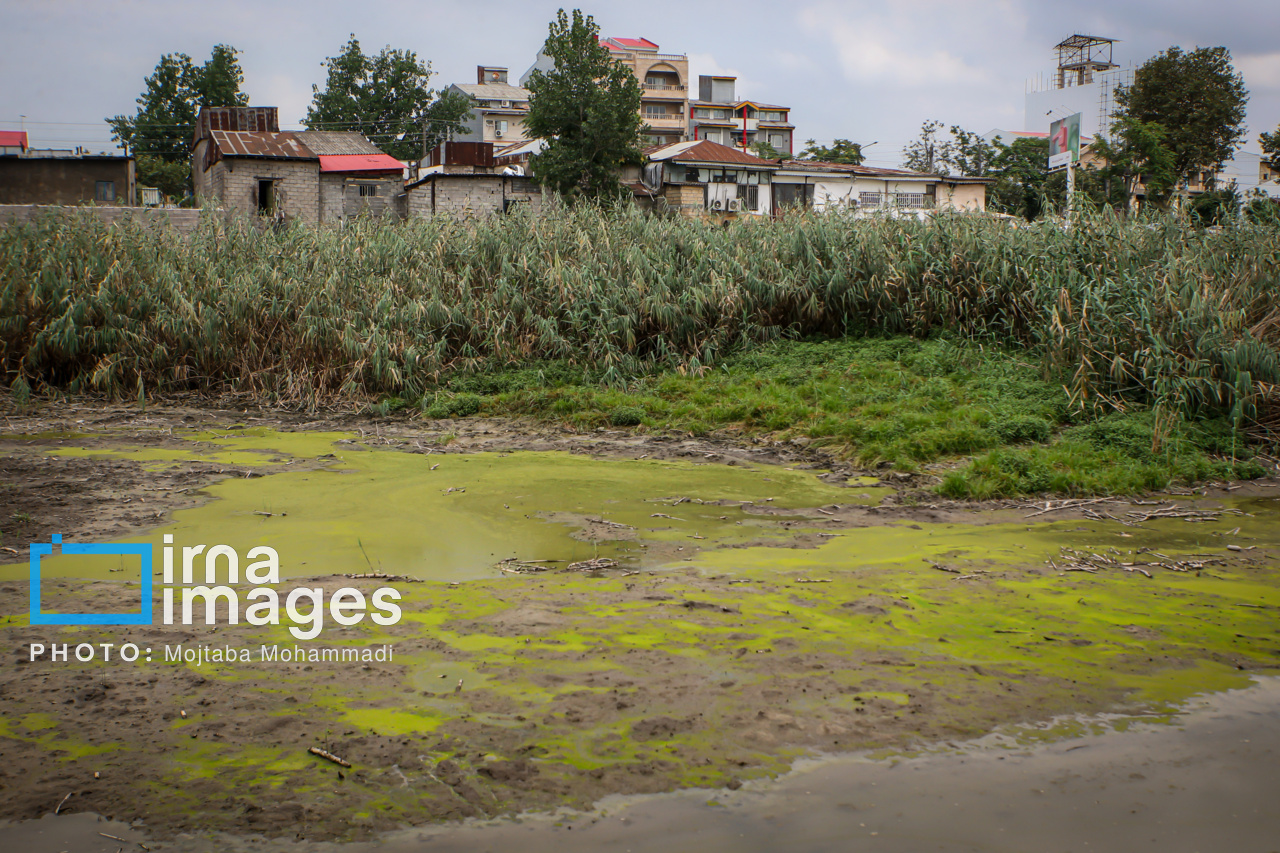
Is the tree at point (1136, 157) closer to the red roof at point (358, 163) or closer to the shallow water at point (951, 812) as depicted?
the red roof at point (358, 163)

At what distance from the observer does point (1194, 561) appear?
4.73 metres

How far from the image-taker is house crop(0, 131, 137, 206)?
26.1 metres

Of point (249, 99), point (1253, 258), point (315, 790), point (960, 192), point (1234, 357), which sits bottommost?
point (315, 790)

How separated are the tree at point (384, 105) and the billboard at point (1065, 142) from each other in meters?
34.4

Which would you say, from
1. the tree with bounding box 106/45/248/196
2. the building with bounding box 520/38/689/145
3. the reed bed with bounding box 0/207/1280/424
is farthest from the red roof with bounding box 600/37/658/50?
the reed bed with bounding box 0/207/1280/424

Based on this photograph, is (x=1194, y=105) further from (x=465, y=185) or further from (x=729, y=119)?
(x=729, y=119)

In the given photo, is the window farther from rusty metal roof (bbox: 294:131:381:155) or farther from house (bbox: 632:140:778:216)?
house (bbox: 632:140:778:216)

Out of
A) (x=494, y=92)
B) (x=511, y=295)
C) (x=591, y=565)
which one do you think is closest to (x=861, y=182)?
(x=511, y=295)

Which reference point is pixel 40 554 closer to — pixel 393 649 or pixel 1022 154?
pixel 393 649

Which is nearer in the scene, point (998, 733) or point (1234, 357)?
point (998, 733)

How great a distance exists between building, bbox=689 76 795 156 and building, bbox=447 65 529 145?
12.4m

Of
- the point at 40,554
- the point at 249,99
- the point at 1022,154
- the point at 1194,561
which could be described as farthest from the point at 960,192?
the point at 249,99

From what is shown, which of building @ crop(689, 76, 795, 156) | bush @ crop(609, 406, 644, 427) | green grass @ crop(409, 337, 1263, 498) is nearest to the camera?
green grass @ crop(409, 337, 1263, 498)

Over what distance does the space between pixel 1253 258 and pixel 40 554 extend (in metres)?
10.1
